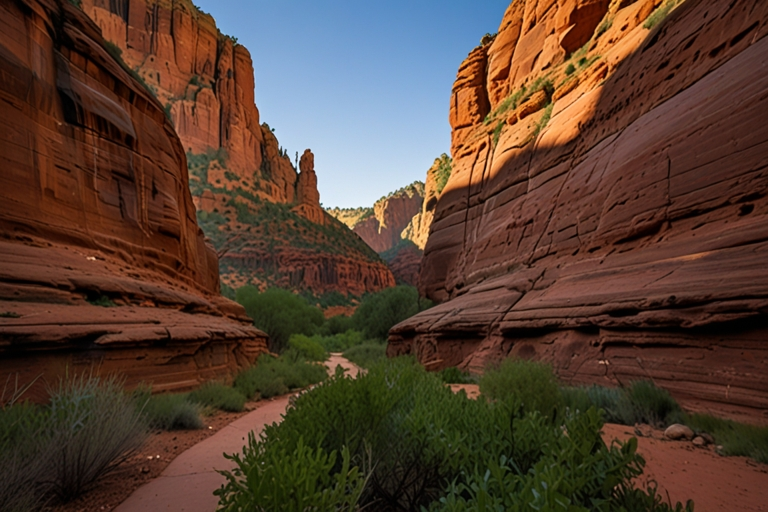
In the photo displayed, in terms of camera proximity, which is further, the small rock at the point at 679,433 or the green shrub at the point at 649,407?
the green shrub at the point at 649,407

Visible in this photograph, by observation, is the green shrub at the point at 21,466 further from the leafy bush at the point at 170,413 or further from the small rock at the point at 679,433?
the small rock at the point at 679,433

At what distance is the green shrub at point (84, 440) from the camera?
9.09 feet

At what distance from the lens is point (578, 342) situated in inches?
277

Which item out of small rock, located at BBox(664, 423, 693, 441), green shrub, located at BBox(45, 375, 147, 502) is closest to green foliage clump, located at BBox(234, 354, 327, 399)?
green shrub, located at BBox(45, 375, 147, 502)

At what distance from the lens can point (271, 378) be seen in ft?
30.8

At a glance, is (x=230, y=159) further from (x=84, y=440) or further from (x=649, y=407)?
(x=649, y=407)

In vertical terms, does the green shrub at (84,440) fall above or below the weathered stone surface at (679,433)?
above

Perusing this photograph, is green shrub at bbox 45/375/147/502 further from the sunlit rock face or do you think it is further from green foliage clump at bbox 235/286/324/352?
green foliage clump at bbox 235/286/324/352

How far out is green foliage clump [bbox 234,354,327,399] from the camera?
862 centimetres

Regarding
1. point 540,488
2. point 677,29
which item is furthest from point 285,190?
point 540,488

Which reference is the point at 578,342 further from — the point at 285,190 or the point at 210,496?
the point at 285,190

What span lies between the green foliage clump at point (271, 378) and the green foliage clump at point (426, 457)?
5907 mm

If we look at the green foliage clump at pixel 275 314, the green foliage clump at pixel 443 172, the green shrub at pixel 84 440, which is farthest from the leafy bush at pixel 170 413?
the green foliage clump at pixel 443 172

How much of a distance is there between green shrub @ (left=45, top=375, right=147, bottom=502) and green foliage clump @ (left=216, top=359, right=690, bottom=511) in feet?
5.45
